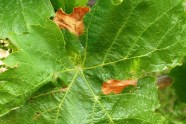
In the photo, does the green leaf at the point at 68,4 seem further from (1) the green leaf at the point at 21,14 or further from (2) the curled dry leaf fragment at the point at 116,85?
(2) the curled dry leaf fragment at the point at 116,85

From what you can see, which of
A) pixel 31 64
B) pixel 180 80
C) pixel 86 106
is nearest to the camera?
pixel 31 64

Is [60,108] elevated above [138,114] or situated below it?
above

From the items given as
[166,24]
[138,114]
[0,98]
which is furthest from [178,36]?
[0,98]

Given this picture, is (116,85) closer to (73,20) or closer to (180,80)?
(73,20)

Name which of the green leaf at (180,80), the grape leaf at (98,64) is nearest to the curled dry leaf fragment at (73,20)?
the grape leaf at (98,64)

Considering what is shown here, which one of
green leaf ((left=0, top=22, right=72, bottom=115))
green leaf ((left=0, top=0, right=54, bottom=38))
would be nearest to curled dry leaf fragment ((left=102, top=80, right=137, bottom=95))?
green leaf ((left=0, top=22, right=72, bottom=115))

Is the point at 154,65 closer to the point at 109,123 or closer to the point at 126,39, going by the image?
the point at 126,39

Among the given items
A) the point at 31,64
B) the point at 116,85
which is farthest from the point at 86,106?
the point at 31,64

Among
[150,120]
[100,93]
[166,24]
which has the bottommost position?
[150,120]
